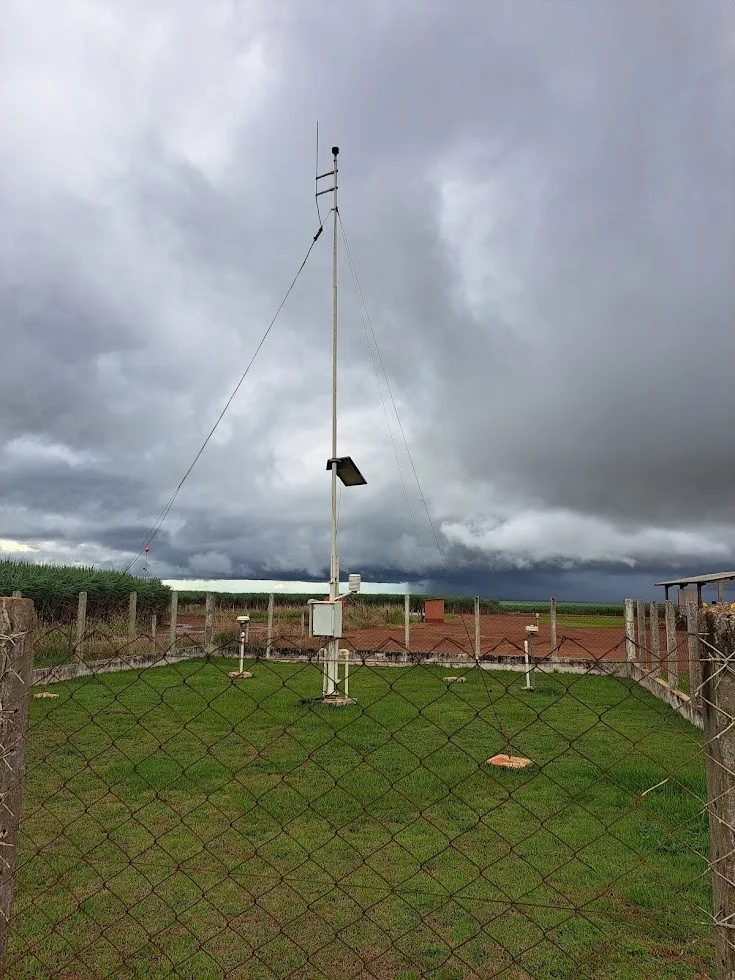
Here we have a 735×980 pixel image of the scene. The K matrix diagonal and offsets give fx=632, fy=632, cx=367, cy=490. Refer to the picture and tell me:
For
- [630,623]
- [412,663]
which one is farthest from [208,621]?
[630,623]

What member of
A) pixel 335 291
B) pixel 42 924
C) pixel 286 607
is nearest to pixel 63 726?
pixel 42 924

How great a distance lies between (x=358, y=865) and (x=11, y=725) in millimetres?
2622

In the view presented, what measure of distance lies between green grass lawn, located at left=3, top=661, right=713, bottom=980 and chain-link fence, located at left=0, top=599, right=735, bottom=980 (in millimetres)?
15

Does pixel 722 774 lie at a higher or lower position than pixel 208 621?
higher

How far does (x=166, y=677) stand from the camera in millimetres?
12555

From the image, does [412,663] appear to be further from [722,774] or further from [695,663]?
[722,774]

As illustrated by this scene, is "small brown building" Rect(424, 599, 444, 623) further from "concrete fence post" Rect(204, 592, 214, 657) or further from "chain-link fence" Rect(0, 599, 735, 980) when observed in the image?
"chain-link fence" Rect(0, 599, 735, 980)

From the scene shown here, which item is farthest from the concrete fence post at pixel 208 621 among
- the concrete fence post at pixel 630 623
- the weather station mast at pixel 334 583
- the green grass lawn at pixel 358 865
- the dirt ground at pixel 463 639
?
the concrete fence post at pixel 630 623

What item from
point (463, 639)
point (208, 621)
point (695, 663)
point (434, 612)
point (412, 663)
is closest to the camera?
point (695, 663)

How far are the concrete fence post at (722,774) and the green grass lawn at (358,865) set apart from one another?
15.5 inches

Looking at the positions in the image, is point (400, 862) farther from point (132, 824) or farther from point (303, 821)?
point (132, 824)

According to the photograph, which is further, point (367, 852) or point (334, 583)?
point (334, 583)

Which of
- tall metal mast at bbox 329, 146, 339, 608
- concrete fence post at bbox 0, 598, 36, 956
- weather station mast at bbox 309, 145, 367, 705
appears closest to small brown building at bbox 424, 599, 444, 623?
weather station mast at bbox 309, 145, 367, 705

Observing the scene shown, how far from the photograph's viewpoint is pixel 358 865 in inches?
149
